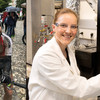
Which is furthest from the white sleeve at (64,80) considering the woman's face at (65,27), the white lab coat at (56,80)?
the woman's face at (65,27)

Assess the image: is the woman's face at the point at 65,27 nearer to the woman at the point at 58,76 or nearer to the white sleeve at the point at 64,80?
the woman at the point at 58,76

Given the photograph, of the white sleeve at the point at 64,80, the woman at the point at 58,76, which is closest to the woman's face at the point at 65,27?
the woman at the point at 58,76

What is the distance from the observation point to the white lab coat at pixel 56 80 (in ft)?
3.13

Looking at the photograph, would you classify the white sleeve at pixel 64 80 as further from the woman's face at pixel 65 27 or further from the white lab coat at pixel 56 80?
the woman's face at pixel 65 27

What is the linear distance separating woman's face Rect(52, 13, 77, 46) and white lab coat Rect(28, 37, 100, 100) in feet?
0.24

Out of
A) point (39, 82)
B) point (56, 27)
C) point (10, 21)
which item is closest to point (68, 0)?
point (10, 21)

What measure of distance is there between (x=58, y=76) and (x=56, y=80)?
0.08 ft

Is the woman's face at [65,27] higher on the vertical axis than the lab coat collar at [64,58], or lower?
higher

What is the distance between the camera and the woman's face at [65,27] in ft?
3.30

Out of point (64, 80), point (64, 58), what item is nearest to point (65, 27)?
point (64, 58)

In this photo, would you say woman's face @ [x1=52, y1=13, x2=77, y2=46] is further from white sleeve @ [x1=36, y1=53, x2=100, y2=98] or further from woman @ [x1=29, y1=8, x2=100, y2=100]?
white sleeve @ [x1=36, y1=53, x2=100, y2=98]

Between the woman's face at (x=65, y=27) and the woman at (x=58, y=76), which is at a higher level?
the woman's face at (x=65, y=27)

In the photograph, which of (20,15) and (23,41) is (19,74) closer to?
(23,41)

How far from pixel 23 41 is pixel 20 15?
38cm
